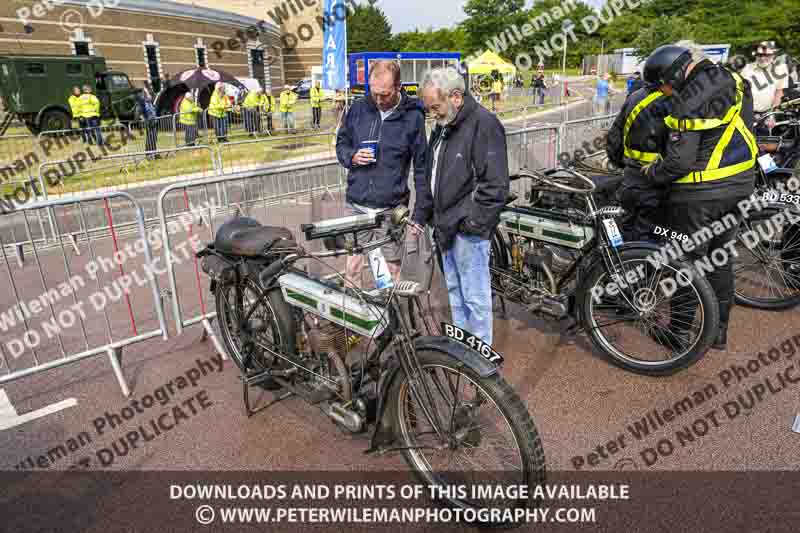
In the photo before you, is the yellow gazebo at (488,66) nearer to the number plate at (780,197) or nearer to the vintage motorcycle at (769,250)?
the vintage motorcycle at (769,250)

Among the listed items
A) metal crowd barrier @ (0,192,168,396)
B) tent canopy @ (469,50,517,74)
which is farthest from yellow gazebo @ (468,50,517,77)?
metal crowd barrier @ (0,192,168,396)

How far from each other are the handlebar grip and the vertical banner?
733 centimetres

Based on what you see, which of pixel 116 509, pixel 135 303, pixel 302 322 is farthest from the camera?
pixel 135 303

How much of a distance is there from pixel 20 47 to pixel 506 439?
35244 mm

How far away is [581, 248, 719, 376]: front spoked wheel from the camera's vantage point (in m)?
3.50

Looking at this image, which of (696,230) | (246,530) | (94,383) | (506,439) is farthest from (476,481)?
(94,383)

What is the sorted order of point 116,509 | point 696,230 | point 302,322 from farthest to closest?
point 696,230, point 302,322, point 116,509

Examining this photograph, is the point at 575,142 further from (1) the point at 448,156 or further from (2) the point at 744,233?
(1) the point at 448,156

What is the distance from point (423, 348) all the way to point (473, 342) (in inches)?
8.8

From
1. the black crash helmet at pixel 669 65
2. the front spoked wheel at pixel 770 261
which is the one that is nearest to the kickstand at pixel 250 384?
the black crash helmet at pixel 669 65

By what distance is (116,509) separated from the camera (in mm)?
2791

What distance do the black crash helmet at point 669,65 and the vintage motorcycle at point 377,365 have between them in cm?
203

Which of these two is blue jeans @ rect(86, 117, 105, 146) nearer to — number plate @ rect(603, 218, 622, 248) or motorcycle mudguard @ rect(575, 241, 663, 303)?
motorcycle mudguard @ rect(575, 241, 663, 303)

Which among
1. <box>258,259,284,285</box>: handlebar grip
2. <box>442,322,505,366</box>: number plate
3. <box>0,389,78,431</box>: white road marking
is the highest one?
<box>258,259,284,285</box>: handlebar grip
